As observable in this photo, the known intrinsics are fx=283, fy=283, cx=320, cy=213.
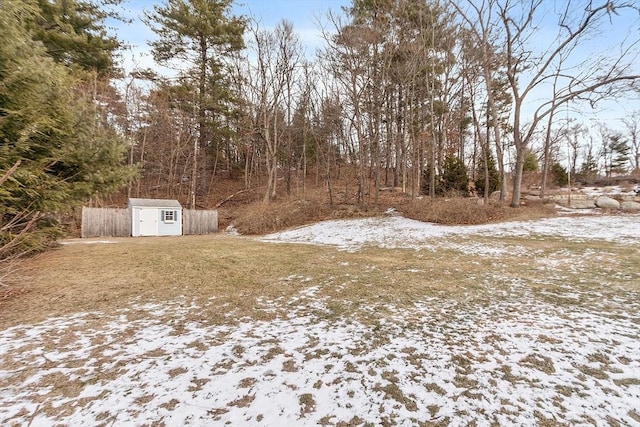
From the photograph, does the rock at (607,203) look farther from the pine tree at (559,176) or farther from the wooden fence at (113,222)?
the wooden fence at (113,222)

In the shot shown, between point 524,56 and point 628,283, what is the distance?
45.1 feet

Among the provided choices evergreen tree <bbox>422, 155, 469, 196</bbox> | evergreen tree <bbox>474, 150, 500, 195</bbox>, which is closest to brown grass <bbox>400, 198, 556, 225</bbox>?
evergreen tree <bbox>422, 155, 469, 196</bbox>

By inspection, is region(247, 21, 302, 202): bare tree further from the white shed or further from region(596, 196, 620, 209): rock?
region(596, 196, 620, 209): rock

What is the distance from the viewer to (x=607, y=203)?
13484 millimetres

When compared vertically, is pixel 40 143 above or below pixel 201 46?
below

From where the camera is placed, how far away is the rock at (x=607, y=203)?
13.4m

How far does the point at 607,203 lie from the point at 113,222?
23.9 meters

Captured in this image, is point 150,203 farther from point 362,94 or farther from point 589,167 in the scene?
point 589,167

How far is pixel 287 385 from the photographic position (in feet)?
7.60

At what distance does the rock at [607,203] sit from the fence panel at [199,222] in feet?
64.9

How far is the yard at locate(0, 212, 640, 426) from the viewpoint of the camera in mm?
2033

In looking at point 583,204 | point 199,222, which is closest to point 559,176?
point 583,204

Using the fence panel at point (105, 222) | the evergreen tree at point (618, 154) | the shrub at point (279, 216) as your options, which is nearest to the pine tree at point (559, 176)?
the evergreen tree at point (618, 154)

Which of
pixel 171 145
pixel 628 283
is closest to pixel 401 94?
pixel 171 145
